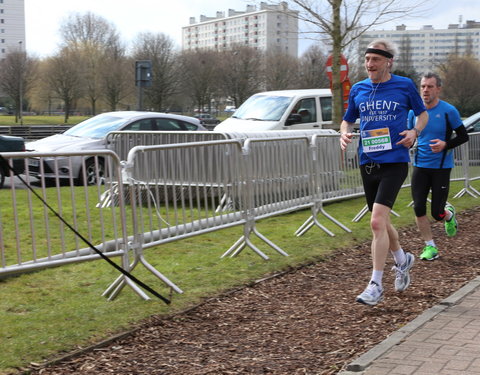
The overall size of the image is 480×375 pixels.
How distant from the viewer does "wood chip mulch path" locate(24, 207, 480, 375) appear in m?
4.50

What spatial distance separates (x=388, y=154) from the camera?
5906mm

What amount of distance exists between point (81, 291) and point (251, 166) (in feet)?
7.56

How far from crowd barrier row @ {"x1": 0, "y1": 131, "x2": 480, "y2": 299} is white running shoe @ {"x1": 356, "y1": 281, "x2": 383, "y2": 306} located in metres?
1.48

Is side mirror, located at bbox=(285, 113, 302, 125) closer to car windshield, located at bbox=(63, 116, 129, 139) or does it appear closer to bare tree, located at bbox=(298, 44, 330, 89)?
car windshield, located at bbox=(63, 116, 129, 139)

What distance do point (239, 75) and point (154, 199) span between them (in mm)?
82242

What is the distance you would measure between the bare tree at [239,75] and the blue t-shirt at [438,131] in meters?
77.7

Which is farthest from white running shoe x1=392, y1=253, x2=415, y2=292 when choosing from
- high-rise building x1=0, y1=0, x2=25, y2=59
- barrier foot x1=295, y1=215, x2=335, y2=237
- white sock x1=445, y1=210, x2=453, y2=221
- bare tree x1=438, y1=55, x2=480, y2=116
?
high-rise building x1=0, y1=0, x2=25, y2=59

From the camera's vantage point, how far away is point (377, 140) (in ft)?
19.4

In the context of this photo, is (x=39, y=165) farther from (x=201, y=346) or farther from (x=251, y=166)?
(x=251, y=166)

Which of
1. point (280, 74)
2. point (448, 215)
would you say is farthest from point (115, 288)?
point (280, 74)

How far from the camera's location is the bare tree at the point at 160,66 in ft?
246

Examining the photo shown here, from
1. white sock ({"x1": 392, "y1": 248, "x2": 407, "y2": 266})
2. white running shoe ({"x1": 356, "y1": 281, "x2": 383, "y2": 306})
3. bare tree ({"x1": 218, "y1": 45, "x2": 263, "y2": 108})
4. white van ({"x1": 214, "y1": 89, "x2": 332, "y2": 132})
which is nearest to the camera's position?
white running shoe ({"x1": 356, "y1": 281, "x2": 383, "y2": 306})

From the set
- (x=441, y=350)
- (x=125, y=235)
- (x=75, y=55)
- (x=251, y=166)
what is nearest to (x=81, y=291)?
(x=125, y=235)

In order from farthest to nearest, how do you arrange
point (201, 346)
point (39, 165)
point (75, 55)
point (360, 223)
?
point (75, 55)
point (360, 223)
point (39, 165)
point (201, 346)
